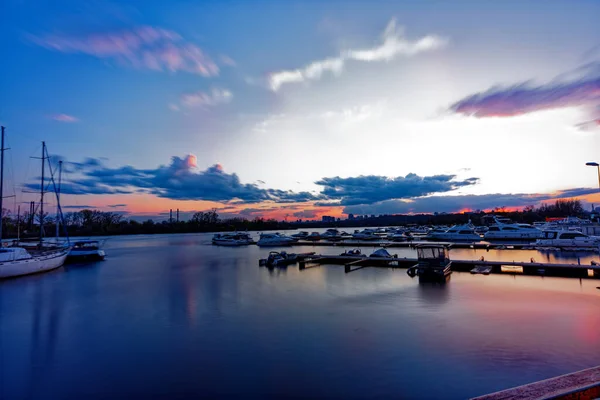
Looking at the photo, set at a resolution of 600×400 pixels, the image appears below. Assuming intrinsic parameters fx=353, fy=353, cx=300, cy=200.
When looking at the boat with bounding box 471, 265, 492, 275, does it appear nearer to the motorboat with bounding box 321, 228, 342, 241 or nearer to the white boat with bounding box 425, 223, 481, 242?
the white boat with bounding box 425, 223, 481, 242

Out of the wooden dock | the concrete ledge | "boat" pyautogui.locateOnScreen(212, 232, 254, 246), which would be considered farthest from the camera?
"boat" pyautogui.locateOnScreen(212, 232, 254, 246)

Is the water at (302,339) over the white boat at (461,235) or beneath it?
beneath

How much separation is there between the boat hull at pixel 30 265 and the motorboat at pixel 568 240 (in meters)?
47.5

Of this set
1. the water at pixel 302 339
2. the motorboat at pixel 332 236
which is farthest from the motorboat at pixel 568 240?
the motorboat at pixel 332 236

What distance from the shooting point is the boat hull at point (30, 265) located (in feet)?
83.0

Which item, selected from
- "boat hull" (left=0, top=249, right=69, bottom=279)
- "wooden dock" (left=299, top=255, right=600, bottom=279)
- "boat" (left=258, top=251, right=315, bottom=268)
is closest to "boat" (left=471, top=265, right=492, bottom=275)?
"wooden dock" (left=299, top=255, right=600, bottom=279)

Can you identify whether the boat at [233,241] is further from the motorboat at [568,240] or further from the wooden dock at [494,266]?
the motorboat at [568,240]

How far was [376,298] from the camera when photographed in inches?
699

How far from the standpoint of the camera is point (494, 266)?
24.4 metres

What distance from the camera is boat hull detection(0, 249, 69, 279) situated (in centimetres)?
2531

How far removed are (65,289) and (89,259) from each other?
22539 millimetres

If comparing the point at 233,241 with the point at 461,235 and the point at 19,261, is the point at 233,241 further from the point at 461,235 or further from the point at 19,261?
the point at 19,261

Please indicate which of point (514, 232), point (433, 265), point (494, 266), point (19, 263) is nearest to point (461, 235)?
point (514, 232)

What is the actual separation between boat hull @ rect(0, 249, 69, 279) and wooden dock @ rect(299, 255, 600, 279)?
21092mm
